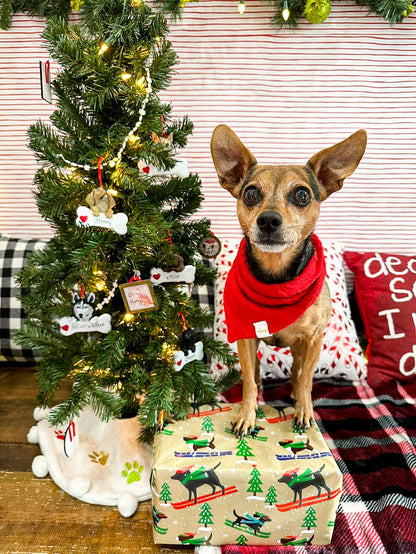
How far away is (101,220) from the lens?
3.50 feet

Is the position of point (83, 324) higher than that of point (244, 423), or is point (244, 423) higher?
point (83, 324)

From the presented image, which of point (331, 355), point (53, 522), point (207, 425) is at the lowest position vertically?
point (53, 522)

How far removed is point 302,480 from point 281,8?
6.05ft

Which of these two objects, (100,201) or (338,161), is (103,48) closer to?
(100,201)

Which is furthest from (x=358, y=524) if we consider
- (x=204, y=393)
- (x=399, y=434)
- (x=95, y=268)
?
(x=95, y=268)

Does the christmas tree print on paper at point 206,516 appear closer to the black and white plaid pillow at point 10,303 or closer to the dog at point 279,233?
the dog at point 279,233

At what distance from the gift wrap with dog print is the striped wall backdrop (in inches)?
49.0

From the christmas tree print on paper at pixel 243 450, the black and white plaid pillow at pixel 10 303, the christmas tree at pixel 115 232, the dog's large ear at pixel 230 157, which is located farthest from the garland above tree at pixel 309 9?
the christmas tree print on paper at pixel 243 450

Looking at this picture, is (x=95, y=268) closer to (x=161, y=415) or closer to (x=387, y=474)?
(x=161, y=415)

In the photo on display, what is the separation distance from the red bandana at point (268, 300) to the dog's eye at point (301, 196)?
0.64 ft

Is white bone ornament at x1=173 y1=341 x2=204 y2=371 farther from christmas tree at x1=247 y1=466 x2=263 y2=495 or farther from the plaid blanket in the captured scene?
the plaid blanket

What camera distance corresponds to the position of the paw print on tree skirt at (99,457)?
1.35 m

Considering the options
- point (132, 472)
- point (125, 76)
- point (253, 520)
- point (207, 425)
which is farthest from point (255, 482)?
point (125, 76)

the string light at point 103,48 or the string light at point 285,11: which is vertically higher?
the string light at point 285,11
